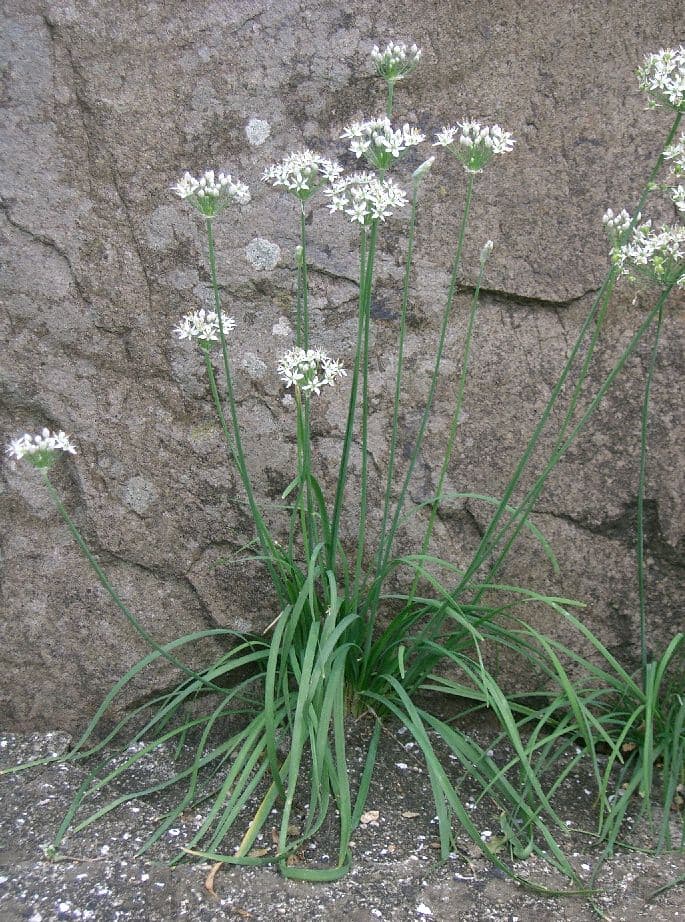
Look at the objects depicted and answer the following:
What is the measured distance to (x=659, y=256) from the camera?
192 cm

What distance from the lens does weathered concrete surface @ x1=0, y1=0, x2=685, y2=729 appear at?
2.42 meters

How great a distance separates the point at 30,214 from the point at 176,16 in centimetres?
69

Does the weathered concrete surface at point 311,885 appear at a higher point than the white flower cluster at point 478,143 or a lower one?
lower

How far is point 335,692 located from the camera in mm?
2025

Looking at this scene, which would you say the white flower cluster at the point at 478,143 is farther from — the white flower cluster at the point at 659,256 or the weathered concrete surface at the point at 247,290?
the weathered concrete surface at the point at 247,290

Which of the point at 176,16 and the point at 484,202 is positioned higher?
the point at 176,16

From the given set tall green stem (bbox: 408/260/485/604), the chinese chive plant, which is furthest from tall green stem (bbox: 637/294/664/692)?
tall green stem (bbox: 408/260/485/604)

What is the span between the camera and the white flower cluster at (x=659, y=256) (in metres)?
1.87

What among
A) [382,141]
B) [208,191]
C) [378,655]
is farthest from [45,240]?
[378,655]

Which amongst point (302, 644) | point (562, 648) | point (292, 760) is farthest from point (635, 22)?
point (292, 760)

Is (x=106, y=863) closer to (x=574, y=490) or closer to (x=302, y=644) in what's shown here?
(x=302, y=644)

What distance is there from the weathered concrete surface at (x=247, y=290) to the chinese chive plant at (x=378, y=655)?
0.28 ft

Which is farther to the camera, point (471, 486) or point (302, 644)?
point (471, 486)

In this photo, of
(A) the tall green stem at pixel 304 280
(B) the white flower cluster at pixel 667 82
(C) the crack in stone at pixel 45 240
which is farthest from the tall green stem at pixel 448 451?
(C) the crack in stone at pixel 45 240
